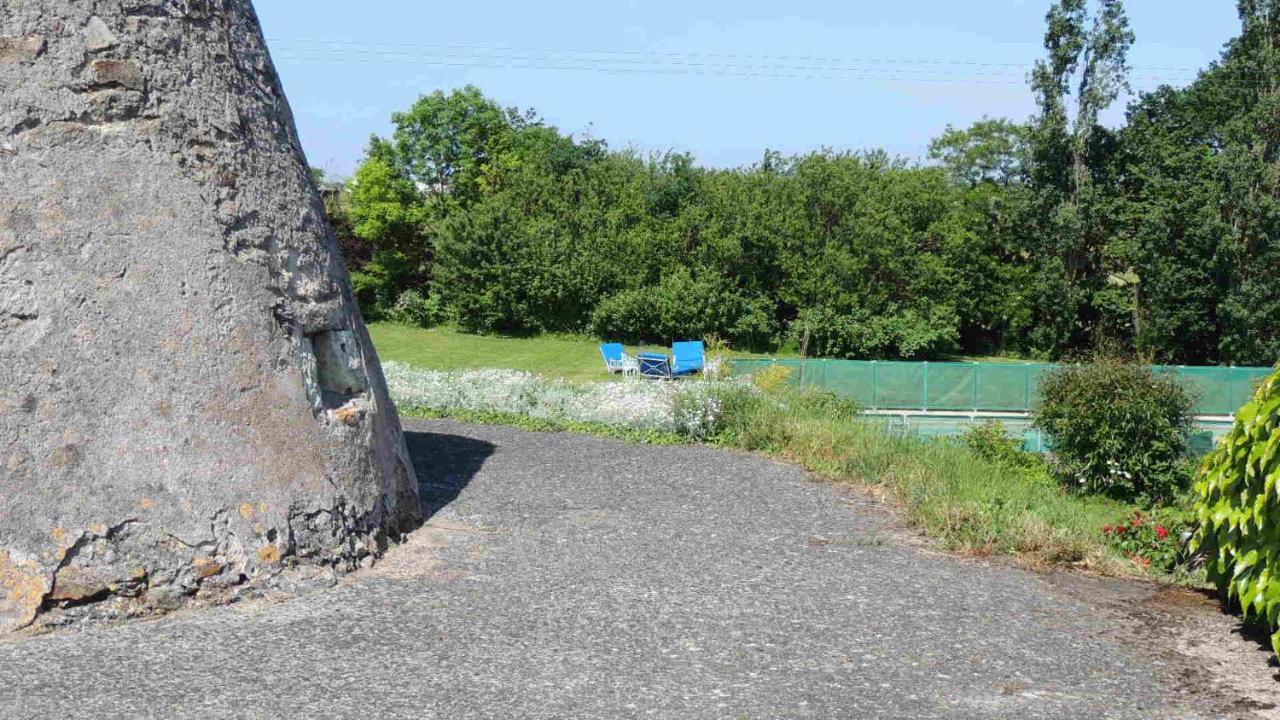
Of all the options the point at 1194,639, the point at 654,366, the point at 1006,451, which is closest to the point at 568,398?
the point at 1006,451

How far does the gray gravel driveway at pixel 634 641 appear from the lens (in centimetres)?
597

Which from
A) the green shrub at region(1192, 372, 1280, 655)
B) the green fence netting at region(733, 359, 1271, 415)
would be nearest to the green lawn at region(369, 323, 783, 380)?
the green fence netting at region(733, 359, 1271, 415)

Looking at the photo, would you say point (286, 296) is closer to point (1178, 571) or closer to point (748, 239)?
point (1178, 571)

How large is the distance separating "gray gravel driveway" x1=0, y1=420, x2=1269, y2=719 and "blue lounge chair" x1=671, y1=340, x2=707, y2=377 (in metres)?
22.8

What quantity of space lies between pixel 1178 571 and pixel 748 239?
3528 centimetres

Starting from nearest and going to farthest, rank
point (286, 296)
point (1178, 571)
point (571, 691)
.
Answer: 1. point (571, 691)
2. point (286, 296)
3. point (1178, 571)

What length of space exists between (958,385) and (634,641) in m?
21.3

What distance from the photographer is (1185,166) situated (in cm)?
4378

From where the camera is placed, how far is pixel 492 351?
137ft

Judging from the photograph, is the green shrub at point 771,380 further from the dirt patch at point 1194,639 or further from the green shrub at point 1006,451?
the dirt patch at point 1194,639

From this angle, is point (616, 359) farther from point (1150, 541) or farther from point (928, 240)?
point (1150, 541)

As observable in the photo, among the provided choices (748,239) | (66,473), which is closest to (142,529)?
(66,473)

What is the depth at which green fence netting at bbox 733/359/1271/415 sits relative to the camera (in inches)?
1043

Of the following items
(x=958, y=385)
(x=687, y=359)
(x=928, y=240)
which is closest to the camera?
(x=958, y=385)
